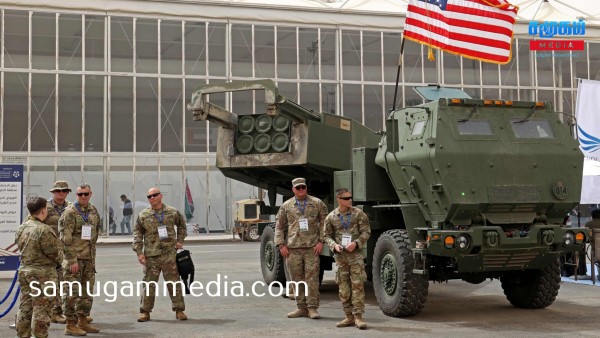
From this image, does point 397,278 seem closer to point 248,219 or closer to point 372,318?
point 372,318

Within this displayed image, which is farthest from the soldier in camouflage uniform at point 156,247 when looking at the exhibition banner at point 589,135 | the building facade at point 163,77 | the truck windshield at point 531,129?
the building facade at point 163,77

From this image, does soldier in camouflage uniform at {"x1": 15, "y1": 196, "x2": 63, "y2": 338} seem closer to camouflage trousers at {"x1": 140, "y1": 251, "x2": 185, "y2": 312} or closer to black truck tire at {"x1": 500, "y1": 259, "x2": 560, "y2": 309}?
camouflage trousers at {"x1": 140, "y1": 251, "x2": 185, "y2": 312}

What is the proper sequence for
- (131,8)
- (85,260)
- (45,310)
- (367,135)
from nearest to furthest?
(45,310) < (85,260) < (367,135) < (131,8)

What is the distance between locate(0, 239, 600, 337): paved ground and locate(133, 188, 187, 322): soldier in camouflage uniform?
316mm

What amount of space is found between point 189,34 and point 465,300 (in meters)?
26.9

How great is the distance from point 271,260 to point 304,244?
4.33m

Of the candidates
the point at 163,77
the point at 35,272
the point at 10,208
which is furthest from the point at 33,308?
the point at 163,77

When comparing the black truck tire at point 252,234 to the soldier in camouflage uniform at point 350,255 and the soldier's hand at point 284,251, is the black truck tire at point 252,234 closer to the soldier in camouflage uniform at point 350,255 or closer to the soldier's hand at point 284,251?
the soldier's hand at point 284,251

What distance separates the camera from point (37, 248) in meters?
8.17

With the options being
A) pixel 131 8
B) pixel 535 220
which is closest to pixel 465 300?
pixel 535 220

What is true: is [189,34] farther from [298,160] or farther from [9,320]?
[9,320]

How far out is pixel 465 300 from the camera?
12461mm

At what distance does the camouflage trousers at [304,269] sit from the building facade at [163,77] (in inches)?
1002

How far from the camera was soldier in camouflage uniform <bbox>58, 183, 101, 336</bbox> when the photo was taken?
374 inches
